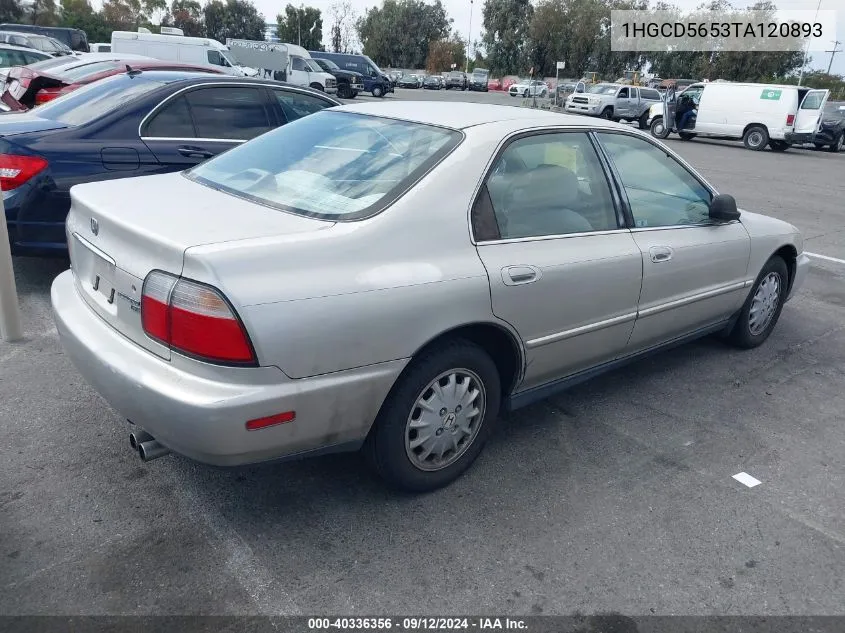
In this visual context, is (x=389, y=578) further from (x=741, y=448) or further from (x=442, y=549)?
(x=741, y=448)

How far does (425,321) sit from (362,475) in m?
0.90

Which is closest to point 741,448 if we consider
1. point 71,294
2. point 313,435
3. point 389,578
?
point 389,578

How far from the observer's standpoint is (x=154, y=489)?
3033mm

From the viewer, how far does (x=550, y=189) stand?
3.44 metres

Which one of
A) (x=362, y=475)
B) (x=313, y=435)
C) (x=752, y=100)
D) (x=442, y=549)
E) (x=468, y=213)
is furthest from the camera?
(x=752, y=100)

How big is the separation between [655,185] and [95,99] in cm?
445

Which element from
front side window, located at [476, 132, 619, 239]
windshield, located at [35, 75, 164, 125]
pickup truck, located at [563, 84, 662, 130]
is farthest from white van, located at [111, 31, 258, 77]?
front side window, located at [476, 132, 619, 239]

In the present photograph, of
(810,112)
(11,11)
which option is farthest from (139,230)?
(11,11)

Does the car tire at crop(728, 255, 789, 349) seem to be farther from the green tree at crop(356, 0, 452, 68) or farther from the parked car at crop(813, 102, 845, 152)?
the green tree at crop(356, 0, 452, 68)

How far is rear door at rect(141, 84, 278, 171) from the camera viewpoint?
5.45 metres

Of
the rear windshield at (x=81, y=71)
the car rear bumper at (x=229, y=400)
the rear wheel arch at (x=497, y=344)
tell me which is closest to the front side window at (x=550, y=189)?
the rear wheel arch at (x=497, y=344)

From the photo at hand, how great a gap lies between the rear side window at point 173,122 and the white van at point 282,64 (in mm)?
Answer: 28507

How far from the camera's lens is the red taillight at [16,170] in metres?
4.78

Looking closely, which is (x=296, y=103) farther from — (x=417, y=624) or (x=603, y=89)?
(x=603, y=89)
